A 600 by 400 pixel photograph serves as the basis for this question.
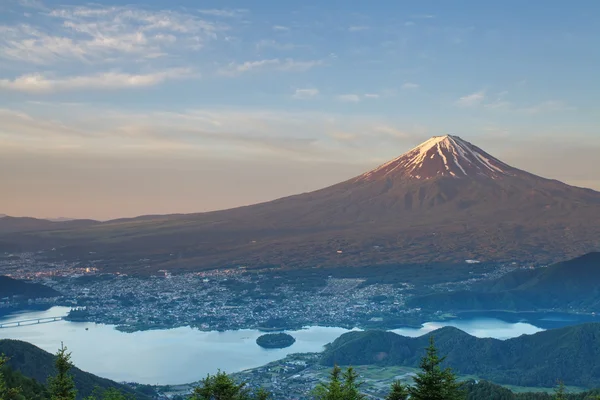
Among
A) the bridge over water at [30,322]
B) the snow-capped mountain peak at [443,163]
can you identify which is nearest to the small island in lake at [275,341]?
the bridge over water at [30,322]

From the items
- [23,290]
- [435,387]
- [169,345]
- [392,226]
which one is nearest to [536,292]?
[392,226]

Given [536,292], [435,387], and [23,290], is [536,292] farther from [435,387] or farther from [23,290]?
[435,387]

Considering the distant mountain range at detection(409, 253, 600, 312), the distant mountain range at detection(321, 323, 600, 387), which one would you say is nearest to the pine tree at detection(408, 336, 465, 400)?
the distant mountain range at detection(321, 323, 600, 387)

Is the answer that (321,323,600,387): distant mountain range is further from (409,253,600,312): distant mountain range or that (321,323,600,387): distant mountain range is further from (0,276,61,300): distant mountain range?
(0,276,61,300): distant mountain range

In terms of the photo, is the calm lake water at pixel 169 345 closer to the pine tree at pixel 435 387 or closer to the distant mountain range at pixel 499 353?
the distant mountain range at pixel 499 353

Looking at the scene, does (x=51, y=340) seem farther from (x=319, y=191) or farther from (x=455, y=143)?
(x=455, y=143)

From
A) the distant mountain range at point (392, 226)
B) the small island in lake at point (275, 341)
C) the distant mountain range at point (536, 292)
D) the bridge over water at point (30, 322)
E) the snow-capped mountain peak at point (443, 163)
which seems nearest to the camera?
the small island in lake at point (275, 341)
